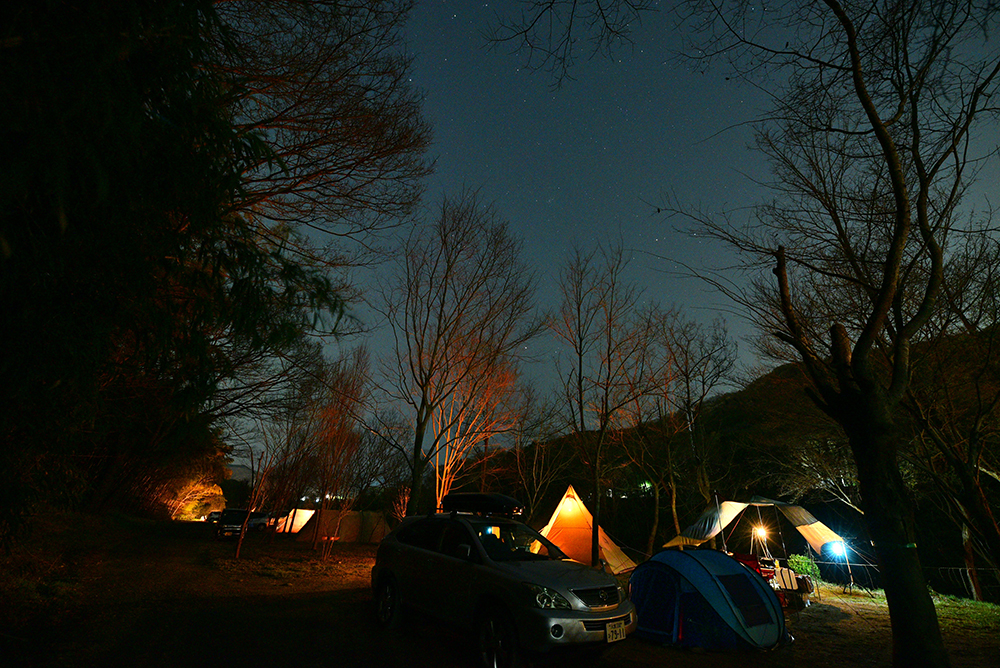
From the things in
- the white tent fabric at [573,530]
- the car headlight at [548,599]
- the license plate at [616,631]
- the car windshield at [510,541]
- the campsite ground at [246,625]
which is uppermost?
the white tent fabric at [573,530]

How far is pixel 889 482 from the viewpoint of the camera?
4.82m

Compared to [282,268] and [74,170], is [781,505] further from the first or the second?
[74,170]

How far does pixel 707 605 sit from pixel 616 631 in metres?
2.66

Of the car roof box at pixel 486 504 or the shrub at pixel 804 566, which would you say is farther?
the shrub at pixel 804 566

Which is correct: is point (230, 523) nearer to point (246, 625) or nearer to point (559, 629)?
point (246, 625)

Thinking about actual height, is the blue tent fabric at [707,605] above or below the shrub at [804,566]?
below

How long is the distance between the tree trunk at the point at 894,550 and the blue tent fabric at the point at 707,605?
2.38m

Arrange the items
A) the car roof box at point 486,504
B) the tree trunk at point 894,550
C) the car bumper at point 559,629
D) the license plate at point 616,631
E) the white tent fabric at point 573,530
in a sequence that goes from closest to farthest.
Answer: the tree trunk at point 894,550, the car bumper at point 559,629, the license plate at point 616,631, the car roof box at point 486,504, the white tent fabric at point 573,530

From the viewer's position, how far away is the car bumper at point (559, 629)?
4.63 metres

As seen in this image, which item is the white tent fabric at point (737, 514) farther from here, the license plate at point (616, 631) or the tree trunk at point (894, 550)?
the license plate at point (616, 631)

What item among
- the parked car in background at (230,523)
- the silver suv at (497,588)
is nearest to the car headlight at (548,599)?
the silver suv at (497,588)

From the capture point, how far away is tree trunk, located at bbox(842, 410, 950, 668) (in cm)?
448

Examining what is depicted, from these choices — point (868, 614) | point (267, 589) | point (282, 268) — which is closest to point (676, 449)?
point (868, 614)

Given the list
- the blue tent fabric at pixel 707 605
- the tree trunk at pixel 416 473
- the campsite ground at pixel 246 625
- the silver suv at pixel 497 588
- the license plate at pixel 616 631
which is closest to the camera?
the silver suv at pixel 497 588
